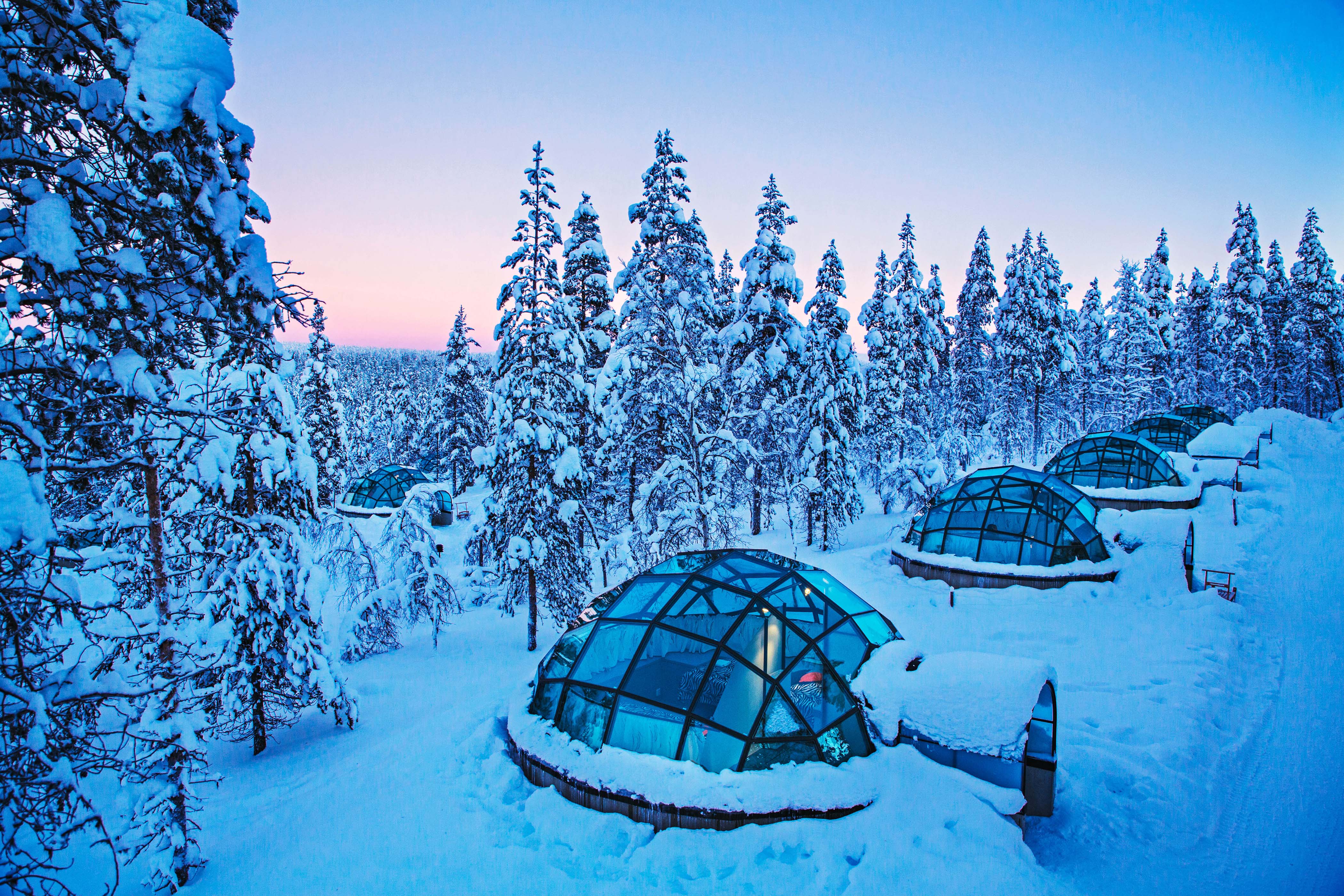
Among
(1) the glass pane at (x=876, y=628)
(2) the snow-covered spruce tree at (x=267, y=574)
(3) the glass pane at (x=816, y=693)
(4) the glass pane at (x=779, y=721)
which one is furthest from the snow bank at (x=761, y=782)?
(2) the snow-covered spruce tree at (x=267, y=574)

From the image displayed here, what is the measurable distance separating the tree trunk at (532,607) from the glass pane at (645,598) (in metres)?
6.79

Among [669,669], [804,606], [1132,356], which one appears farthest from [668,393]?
[1132,356]

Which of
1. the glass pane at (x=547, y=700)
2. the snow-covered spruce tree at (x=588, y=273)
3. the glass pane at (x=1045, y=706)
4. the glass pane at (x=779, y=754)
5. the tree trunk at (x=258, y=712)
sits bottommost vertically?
the tree trunk at (x=258, y=712)

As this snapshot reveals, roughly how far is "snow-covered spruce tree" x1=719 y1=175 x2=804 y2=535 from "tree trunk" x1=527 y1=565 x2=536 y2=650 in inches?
341

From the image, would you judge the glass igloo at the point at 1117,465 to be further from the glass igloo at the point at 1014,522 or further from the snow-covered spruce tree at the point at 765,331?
the snow-covered spruce tree at the point at 765,331

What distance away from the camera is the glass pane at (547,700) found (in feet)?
27.7

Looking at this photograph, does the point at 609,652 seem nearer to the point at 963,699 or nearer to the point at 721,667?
the point at 721,667

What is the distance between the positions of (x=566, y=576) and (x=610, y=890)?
10113 millimetres

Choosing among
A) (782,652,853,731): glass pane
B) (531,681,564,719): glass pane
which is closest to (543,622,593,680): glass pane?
(531,681,564,719): glass pane

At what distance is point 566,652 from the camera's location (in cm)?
908

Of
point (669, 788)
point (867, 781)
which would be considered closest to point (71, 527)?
point (669, 788)

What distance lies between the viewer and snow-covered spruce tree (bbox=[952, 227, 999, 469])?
1513 inches

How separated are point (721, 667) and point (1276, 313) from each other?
191 feet

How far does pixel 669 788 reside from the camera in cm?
652
